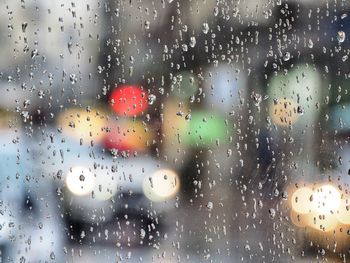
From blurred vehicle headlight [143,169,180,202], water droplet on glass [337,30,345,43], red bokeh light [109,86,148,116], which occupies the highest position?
water droplet on glass [337,30,345,43]

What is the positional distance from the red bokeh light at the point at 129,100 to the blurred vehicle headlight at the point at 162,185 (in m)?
0.12

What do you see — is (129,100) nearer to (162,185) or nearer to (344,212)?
(162,185)

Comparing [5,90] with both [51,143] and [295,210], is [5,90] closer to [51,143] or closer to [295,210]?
[51,143]

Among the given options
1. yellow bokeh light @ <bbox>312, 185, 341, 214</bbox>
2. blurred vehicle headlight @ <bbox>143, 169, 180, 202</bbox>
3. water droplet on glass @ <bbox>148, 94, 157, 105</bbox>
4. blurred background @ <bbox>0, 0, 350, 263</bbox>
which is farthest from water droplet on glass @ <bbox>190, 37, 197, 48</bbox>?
yellow bokeh light @ <bbox>312, 185, 341, 214</bbox>

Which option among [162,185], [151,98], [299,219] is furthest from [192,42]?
[299,219]

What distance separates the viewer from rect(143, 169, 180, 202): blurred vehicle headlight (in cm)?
123

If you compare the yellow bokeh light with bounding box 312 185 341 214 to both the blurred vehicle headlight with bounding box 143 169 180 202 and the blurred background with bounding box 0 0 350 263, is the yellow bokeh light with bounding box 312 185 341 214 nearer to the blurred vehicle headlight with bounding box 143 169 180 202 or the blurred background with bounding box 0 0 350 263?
the blurred background with bounding box 0 0 350 263

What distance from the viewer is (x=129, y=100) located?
121 cm

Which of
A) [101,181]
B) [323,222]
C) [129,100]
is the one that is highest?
[129,100]

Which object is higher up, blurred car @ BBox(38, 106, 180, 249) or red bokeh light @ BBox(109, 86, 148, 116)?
red bokeh light @ BBox(109, 86, 148, 116)

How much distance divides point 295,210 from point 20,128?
1.67ft

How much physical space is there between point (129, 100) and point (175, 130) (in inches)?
3.8

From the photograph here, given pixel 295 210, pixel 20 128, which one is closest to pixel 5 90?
pixel 20 128

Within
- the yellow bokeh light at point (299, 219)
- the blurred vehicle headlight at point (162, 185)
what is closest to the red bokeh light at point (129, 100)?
the blurred vehicle headlight at point (162, 185)
